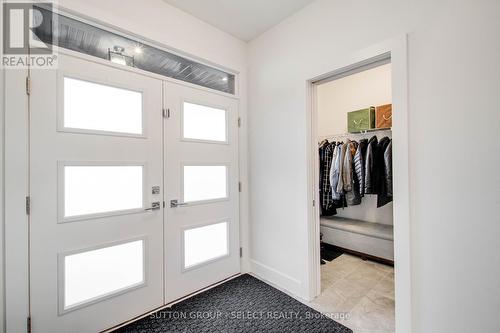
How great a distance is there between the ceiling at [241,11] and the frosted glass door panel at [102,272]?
7.16 ft

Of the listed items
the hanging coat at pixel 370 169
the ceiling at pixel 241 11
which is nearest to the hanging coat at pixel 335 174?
the hanging coat at pixel 370 169

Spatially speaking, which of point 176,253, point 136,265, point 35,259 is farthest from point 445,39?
point 35,259

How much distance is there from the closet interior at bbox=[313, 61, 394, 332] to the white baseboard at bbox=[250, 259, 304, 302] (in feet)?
0.64

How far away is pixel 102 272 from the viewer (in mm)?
1645

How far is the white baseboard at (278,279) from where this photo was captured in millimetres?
2074

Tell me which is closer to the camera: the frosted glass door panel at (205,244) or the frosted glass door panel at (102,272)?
the frosted glass door panel at (102,272)

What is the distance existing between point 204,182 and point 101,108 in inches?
42.5

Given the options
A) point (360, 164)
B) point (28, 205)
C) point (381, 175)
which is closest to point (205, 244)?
point (28, 205)

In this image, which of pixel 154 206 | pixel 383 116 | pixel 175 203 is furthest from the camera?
pixel 383 116

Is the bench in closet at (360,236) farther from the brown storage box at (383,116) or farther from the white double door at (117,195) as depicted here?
the white double door at (117,195)

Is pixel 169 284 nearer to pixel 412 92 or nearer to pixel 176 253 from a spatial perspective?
pixel 176 253

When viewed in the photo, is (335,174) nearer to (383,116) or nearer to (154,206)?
(383,116)

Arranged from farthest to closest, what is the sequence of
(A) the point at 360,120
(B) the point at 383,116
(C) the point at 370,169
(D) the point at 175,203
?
1. (A) the point at 360,120
2. (B) the point at 383,116
3. (C) the point at 370,169
4. (D) the point at 175,203

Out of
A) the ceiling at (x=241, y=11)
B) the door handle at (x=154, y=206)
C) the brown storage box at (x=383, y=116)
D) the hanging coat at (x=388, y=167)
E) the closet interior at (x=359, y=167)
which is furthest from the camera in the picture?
the brown storage box at (x=383, y=116)
